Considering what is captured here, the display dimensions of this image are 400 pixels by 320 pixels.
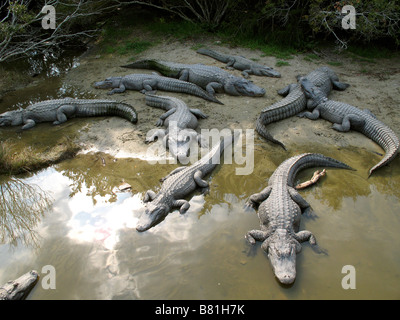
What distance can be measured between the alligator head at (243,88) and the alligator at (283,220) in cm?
280

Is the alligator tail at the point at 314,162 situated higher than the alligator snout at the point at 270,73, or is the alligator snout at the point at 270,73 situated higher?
the alligator snout at the point at 270,73

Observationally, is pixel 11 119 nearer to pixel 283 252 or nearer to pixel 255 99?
pixel 255 99

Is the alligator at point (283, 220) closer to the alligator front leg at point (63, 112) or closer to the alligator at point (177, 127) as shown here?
the alligator at point (177, 127)

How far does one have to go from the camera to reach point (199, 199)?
4.50 m

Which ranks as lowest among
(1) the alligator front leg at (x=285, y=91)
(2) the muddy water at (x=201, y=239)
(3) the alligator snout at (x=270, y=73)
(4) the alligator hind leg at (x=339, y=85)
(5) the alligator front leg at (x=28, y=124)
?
(5) the alligator front leg at (x=28, y=124)

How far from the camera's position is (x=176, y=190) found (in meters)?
4.35

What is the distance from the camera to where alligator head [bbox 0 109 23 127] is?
6.40 m

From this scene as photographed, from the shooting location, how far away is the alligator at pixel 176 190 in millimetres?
4062

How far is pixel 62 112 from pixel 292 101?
4888 millimetres

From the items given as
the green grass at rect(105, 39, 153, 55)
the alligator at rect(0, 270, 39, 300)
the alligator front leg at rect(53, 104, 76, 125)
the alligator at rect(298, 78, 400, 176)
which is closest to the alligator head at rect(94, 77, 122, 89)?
the alligator front leg at rect(53, 104, 76, 125)

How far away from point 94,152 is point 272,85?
4639 mm

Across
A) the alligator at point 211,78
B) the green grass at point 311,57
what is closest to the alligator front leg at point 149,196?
the alligator at point 211,78

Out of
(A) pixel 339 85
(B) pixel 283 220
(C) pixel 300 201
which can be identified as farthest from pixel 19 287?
(A) pixel 339 85

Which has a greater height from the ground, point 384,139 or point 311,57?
point 311,57
